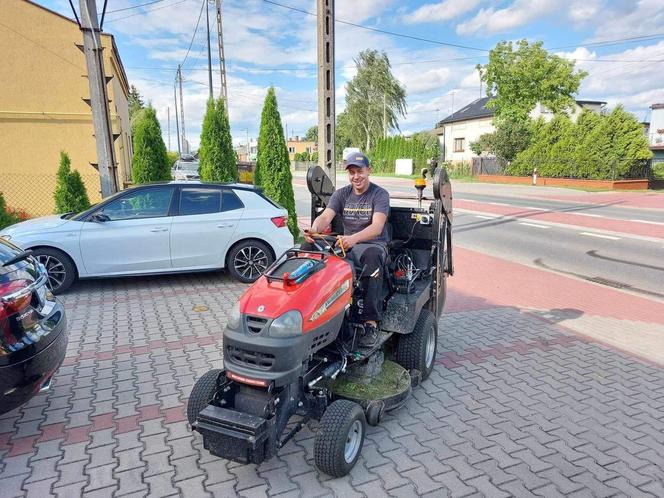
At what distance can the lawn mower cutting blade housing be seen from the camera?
2.54 m

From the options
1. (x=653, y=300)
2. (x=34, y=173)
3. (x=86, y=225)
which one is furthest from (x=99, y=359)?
(x=34, y=173)

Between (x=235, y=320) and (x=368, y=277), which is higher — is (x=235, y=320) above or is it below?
below

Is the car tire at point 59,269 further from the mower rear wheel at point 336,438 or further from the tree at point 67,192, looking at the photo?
the mower rear wheel at point 336,438

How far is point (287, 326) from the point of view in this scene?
103 inches

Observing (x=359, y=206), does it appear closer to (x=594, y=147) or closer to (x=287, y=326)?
(x=287, y=326)

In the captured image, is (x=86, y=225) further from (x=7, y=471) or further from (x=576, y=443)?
(x=576, y=443)

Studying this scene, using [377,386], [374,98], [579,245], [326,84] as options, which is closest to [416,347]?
[377,386]

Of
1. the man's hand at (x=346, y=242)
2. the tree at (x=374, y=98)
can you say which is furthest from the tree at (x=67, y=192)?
the tree at (x=374, y=98)

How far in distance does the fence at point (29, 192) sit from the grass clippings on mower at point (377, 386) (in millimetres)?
12827

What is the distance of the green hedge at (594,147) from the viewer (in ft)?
81.5

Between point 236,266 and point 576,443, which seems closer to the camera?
point 576,443

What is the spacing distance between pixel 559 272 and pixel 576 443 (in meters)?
5.78

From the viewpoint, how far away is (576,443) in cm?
318

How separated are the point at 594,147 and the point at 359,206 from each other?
1054 inches
